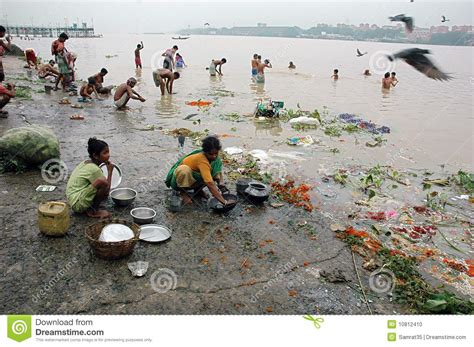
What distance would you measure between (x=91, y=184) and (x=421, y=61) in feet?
15.5

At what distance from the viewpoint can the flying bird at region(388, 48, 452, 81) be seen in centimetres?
477

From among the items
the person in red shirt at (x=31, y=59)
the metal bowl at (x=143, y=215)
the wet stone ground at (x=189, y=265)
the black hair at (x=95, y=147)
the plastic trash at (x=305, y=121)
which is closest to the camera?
the wet stone ground at (x=189, y=265)

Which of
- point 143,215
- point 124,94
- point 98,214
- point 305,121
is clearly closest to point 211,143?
point 143,215

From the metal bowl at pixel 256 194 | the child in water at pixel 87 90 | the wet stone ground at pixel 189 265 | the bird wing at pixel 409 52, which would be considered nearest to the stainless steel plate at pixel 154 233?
the wet stone ground at pixel 189 265

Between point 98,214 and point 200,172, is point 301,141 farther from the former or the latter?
point 98,214

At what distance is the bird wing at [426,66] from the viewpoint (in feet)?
15.6

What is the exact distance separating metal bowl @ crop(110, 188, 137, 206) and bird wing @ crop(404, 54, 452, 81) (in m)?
4.37

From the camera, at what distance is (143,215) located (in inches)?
174

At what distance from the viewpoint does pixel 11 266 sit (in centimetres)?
339

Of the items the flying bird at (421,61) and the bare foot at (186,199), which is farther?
the bare foot at (186,199)

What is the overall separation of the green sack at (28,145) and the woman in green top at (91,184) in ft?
5.15

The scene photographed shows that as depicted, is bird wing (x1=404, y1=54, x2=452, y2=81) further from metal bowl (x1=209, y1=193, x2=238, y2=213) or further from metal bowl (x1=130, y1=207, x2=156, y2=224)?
metal bowl (x1=130, y1=207, x2=156, y2=224)

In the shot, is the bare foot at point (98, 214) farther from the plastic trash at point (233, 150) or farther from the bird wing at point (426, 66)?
the bird wing at point (426, 66)
